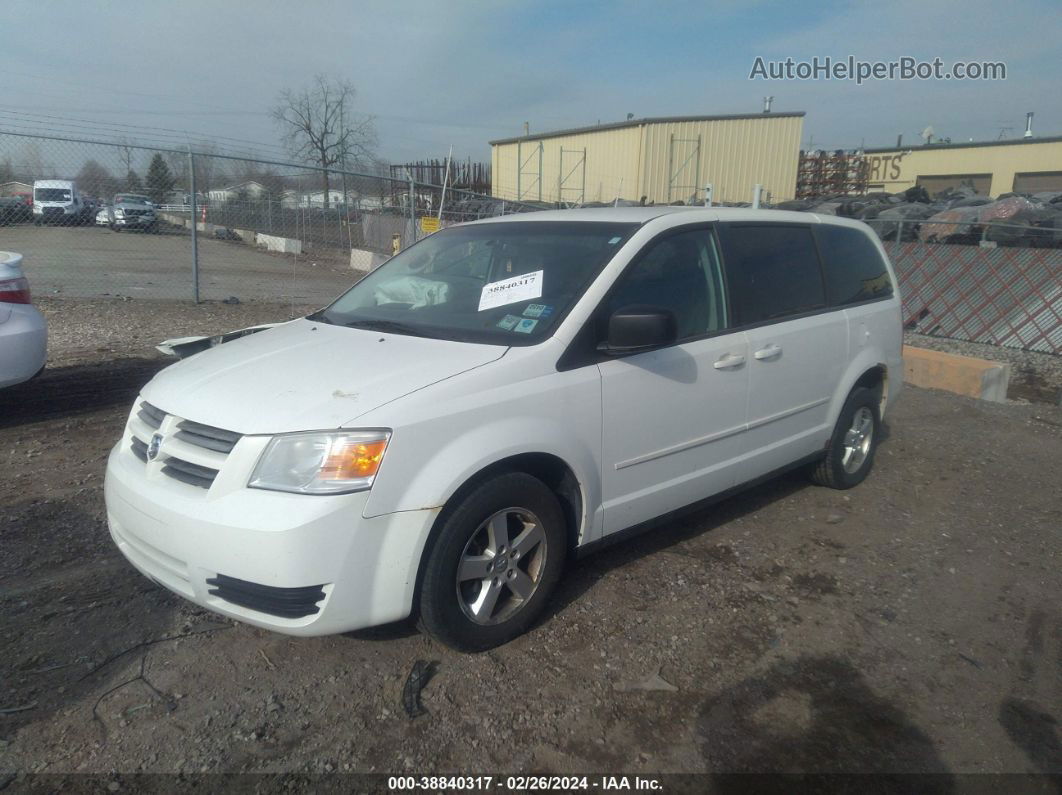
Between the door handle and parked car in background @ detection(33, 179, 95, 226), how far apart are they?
10028 millimetres

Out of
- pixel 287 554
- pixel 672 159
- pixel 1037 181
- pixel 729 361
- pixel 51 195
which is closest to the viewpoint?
pixel 287 554

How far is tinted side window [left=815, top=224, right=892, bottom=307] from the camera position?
4988mm

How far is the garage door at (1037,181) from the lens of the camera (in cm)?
2959

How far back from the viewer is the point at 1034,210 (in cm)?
1394

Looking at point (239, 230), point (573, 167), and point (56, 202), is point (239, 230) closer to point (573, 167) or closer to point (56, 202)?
point (56, 202)

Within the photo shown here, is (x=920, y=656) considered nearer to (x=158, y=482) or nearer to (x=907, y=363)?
(x=158, y=482)

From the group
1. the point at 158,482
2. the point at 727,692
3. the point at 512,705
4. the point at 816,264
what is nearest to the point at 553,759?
the point at 512,705

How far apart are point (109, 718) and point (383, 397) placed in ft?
4.85

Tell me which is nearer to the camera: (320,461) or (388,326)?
(320,461)

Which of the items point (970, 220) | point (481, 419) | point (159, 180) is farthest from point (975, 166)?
point (481, 419)

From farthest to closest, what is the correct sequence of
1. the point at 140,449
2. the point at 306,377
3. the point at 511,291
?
the point at 511,291 < the point at 140,449 < the point at 306,377

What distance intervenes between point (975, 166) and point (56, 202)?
32813mm

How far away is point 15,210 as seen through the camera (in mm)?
10789

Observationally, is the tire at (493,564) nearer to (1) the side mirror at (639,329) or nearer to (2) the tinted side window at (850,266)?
(1) the side mirror at (639,329)
